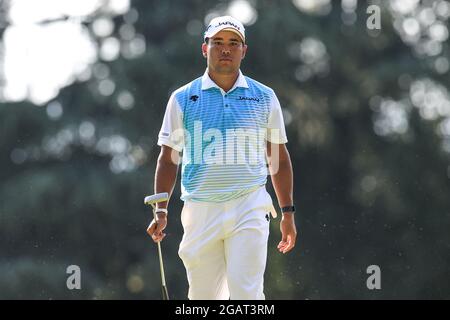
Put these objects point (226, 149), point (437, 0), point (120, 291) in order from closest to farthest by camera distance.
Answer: point (226, 149) → point (120, 291) → point (437, 0)

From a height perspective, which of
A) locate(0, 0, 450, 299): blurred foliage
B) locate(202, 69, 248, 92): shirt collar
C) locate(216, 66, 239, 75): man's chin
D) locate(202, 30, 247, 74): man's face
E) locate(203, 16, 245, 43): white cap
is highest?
locate(203, 16, 245, 43): white cap

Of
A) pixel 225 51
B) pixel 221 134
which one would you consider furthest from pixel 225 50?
pixel 221 134

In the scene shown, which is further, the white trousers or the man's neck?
the man's neck

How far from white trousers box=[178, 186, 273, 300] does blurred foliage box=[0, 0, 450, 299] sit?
44.6 ft

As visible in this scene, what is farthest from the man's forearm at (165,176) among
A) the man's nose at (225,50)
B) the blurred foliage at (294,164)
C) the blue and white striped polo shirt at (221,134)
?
the blurred foliage at (294,164)

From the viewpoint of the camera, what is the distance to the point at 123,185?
21.2 m

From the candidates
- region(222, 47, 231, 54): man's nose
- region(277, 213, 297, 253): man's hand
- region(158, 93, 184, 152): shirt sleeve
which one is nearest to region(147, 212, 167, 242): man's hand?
region(158, 93, 184, 152): shirt sleeve

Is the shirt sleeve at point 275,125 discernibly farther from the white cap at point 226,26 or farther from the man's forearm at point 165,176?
the man's forearm at point 165,176

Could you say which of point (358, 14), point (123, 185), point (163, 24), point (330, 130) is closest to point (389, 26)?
point (358, 14)

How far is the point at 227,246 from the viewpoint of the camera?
7207 mm

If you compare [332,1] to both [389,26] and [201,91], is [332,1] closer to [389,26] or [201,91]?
[389,26]

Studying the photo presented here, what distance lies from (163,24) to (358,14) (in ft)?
11.2

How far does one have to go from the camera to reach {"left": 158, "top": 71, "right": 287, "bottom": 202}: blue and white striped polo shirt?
7.22 metres

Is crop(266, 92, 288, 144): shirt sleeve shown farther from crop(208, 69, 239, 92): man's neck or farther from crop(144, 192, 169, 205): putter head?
crop(144, 192, 169, 205): putter head
